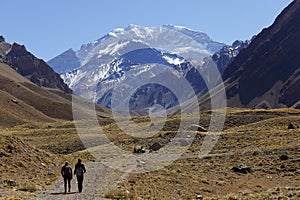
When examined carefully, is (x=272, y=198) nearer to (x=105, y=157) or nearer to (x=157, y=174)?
(x=157, y=174)

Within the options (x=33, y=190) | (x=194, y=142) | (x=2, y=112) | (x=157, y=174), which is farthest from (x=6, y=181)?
(x=2, y=112)

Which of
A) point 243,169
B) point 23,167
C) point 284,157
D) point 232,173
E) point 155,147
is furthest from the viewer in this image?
point 155,147

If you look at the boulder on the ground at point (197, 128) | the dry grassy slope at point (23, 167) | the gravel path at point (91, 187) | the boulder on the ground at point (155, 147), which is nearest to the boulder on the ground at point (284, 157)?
the boulder on the ground at point (155, 147)

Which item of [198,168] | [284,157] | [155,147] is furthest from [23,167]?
[155,147]

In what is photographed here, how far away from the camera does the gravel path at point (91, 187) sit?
79.9 ft

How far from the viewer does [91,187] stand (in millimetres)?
27938

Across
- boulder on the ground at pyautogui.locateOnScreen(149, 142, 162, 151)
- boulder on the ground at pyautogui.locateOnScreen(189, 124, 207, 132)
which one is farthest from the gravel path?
boulder on the ground at pyautogui.locateOnScreen(189, 124, 207, 132)

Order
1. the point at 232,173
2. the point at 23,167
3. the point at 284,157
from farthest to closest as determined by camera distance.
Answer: the point at 284,157
the point at 232,173
the point at 23,167

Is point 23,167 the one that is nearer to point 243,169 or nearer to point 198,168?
point 198,168

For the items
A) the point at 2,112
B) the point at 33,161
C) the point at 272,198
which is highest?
the point at 2,112

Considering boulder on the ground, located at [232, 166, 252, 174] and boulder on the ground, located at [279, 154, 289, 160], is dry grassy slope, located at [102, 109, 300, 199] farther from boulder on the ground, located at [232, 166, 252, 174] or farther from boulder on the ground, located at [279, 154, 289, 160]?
boulder on the ground, located at [232, 166, 252, 174]

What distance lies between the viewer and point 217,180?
125 ft

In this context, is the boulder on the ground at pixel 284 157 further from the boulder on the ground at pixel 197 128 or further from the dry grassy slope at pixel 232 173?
the boulder on the ground at pixel 197 128

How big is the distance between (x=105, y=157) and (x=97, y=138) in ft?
67.7
